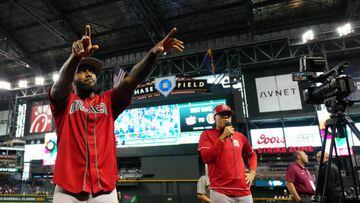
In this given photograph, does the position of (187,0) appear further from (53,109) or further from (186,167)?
(53,109)

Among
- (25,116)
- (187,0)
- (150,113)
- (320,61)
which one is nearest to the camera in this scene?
(320,61)

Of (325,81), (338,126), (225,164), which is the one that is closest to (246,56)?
(325,81)

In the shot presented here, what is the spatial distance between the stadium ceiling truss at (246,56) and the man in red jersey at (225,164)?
301 inches

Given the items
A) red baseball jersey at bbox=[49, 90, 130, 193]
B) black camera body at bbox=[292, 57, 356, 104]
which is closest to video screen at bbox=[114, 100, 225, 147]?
black camera body at bbox=[292, 57, 356, 104]

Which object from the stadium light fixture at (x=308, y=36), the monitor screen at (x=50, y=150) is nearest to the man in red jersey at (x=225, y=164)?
the stadium light fixture at (x=308, y=36)

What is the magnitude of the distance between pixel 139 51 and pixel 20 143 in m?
7.57

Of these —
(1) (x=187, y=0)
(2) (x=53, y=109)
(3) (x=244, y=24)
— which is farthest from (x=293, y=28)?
(2) (x=53, y=109)

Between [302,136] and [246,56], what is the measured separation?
4.00 m

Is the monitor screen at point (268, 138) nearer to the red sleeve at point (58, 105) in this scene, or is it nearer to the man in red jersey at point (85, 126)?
the man in red jersey at point (85, 126)

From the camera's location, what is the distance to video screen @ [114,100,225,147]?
883 cm

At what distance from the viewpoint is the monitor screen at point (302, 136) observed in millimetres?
10242

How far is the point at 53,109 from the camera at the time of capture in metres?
1.65

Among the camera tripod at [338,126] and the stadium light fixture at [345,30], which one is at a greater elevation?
the stadium light fixture at [345,30]

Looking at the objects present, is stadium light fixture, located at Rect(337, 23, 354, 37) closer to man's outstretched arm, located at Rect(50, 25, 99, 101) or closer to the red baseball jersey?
the red baseball jersey
